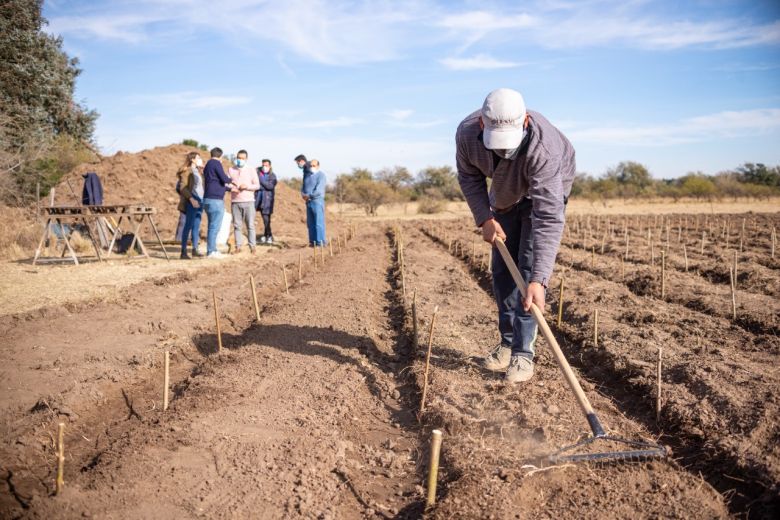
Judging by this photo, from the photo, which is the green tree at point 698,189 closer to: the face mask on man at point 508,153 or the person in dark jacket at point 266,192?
the person in dark jacket at point 266,192

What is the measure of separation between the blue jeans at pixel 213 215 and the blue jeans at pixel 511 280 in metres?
6.46

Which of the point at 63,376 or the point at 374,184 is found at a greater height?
the point at 374,184

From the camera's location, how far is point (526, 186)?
347 centimetres

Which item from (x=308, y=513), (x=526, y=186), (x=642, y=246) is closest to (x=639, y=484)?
(x=308, y=513)

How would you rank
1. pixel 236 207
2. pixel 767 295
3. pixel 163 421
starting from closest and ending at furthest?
pixel 163 421 → pixel 767 295 → pixel 236 207

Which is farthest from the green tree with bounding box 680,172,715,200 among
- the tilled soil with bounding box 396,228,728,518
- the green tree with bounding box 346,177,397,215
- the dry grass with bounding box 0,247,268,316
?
the tilled soil with bounding box 396,228,728,518

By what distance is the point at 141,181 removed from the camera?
15.8m

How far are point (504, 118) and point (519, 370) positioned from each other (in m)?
1.67

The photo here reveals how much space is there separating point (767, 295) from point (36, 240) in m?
12.1

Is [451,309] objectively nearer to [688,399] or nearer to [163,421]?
[688,399]

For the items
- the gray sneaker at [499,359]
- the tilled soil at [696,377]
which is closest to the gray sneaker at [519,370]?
the gray sneaker at [499,359]

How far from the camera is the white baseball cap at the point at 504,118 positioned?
3.01 m

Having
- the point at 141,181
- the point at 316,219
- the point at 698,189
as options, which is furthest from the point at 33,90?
the point at 698,189

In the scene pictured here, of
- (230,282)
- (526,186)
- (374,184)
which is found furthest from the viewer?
(374,184)
